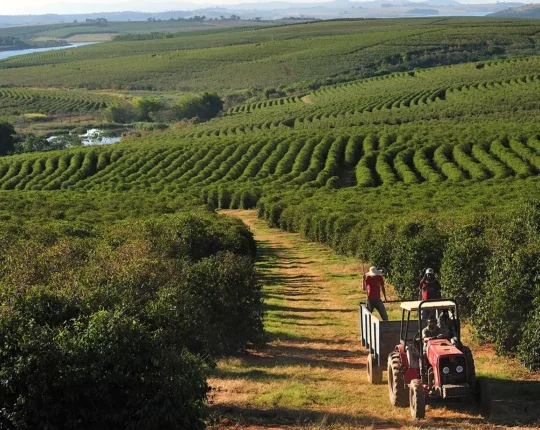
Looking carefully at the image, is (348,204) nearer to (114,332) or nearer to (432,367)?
(432,367)

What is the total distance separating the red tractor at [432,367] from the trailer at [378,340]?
43cm

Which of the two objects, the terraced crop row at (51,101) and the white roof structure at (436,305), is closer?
the white roof structure at (436,305)

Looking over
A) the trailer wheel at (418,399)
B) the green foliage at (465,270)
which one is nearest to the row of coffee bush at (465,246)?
the green foliage at (465,270)

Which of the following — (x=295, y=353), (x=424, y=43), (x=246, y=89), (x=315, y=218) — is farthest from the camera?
Answer: (x=424, y=43)

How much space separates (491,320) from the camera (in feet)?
56.9

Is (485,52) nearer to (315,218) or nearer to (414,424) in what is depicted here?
(315,218)

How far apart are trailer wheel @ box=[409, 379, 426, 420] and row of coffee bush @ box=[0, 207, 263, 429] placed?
3.25 m

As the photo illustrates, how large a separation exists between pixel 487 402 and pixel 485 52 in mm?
168157

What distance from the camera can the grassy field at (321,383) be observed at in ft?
43.7

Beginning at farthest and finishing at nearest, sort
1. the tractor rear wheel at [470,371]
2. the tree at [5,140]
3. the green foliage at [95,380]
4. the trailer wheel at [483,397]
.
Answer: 1. the tree at [5,140]
2. the trailer wheel at [483,397]
3. the tractor rear wheel at [470,371]
4. the green foliage at [95,380]

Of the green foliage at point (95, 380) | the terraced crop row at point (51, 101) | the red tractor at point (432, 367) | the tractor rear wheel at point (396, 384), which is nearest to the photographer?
the green foliage at point (95, 380)

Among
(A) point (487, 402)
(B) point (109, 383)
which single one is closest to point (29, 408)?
(B) point (109, 383)

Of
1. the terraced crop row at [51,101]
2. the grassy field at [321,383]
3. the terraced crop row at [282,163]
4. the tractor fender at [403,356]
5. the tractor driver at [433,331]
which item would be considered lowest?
the terraced crop row at [51,101]

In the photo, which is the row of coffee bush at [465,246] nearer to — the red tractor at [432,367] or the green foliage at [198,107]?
the red tractor at [432,367]
